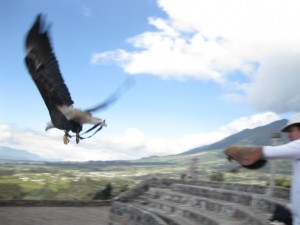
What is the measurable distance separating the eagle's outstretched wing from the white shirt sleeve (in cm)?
165

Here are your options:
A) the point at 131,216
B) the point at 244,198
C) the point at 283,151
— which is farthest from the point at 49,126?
the point at 131,216

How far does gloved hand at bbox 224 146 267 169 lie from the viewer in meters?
2.76

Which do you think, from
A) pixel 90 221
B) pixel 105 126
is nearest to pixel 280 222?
pixel 105 126

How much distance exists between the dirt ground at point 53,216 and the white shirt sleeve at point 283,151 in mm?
9870

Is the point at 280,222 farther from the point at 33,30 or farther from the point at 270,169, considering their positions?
the point at 270,169

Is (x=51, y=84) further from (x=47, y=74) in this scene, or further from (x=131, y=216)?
(x=131, y=216)

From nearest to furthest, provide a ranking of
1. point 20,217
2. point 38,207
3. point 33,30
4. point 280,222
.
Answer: point 280,222
point 33,30
point 20,217
point 38,207

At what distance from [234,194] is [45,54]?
4275 millimetres

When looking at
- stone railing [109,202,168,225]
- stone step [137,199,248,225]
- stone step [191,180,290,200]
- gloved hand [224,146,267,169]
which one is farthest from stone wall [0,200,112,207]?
→ gloved hand [224,146,267,169]

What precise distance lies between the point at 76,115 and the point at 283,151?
5.27 feet

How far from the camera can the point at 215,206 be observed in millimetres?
6594

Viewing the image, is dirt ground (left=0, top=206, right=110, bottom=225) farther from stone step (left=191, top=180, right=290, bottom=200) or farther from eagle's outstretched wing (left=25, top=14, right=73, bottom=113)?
eagle's outstretched wing (left=25, top=14, right=73, bottom=113)

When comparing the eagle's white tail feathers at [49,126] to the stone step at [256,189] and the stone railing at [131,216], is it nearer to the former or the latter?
the stone railing at [131,216]

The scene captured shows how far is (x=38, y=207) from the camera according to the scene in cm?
1490
